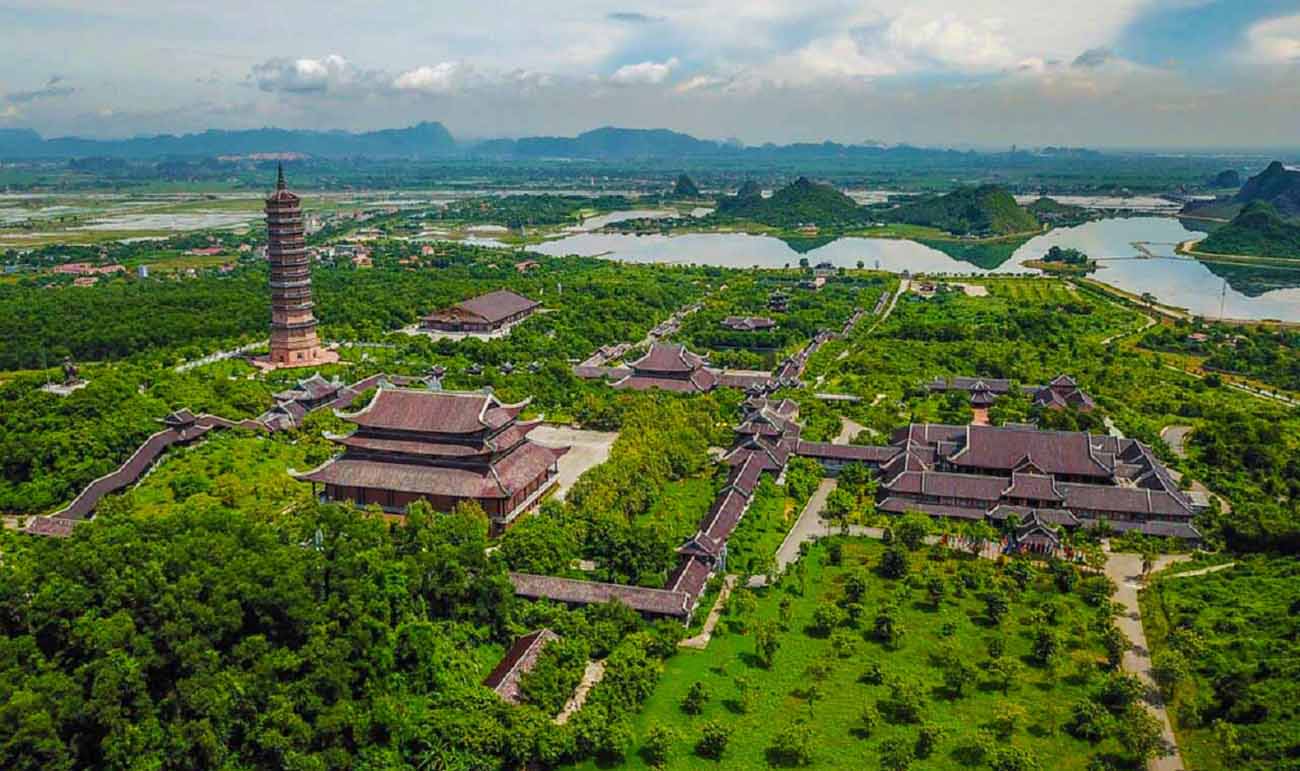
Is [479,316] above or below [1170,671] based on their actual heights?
above

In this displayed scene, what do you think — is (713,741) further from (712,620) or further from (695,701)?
(712,620)

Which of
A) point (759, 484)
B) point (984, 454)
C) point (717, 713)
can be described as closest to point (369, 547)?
point (717, 713)

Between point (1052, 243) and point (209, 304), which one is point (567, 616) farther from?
point (1052, 243)

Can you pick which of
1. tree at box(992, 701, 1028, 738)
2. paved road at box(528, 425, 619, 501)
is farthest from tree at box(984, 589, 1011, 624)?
paved road at box(528, 425, 619, 501)

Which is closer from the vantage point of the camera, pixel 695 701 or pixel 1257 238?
pixel 695 701

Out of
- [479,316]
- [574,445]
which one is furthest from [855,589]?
[479,316]

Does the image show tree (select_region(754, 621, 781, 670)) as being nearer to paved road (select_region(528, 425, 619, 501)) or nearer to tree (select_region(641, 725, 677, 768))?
tree (select_region(641, 725, 677, 768))
